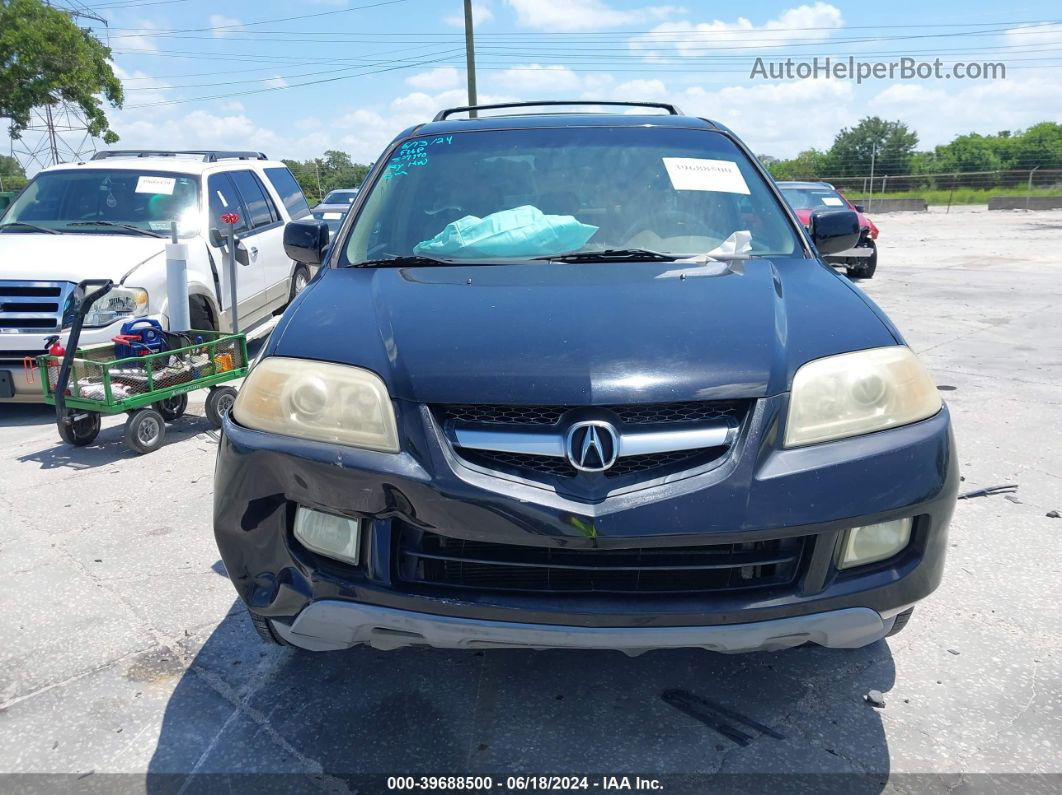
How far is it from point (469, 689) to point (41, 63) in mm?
29283

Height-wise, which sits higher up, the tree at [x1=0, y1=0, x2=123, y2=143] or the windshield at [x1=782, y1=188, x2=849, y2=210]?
the tree at [x1=0, y1=0, x2=123, y2=143]

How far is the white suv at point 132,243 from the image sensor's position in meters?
5.70

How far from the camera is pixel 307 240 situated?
3.68 m

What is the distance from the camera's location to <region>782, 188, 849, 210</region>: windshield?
1338 cm

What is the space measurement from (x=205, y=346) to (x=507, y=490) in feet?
13.0

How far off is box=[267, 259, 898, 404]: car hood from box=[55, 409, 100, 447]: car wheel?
3125 mm

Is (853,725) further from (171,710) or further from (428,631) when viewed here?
(171,710)

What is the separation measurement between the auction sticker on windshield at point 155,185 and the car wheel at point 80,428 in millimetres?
2346

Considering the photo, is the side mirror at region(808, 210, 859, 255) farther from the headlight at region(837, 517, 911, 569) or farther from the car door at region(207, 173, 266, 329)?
the car door at region(207, 173, 266, 329)

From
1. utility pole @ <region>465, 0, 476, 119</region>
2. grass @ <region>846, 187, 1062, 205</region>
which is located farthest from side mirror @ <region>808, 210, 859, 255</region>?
grass @ <region>846, 187, 1062, 205</region>

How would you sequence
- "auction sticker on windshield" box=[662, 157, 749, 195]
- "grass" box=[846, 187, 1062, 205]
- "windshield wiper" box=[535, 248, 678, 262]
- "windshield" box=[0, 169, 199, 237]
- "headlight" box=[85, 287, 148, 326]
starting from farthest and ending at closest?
"grass" box=[846, 187, 1062, 205]
"windshield" box=[0, 169, 199, 237]
"headlight" box=[85, 287, 148, 326]
"auction sticker on windshield" box=[662, 157, 749, 195]
"windshield wiper" box=[535, 248, 678, 262]

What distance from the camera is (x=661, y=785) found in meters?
2.17

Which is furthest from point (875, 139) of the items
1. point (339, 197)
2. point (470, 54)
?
point (339, 197)

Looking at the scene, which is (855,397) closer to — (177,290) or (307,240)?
(307,240)
